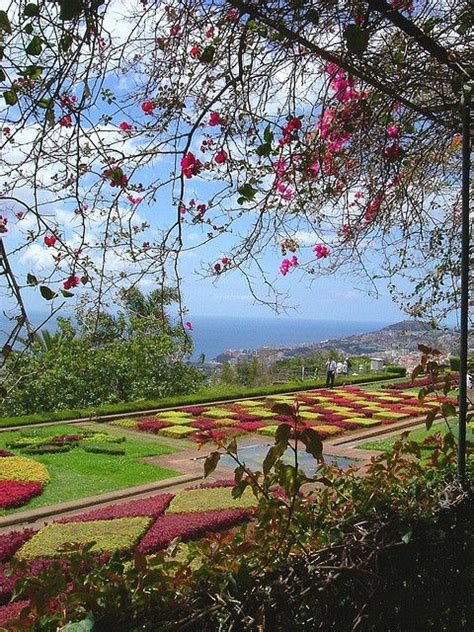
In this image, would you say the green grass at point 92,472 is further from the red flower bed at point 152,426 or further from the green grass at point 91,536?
the red flower bed at point 152,426

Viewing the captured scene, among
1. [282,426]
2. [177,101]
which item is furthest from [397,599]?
[177,101]

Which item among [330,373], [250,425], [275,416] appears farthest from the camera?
[330,373]

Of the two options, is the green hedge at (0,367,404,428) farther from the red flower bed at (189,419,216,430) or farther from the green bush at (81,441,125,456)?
the green bush at (81,441,125,456)

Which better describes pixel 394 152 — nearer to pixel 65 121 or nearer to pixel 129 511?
pixel 65 121

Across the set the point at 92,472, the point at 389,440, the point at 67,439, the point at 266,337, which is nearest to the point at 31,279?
the point at 92,472

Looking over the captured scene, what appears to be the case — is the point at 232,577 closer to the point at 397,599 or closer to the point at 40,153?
the point at 397,599

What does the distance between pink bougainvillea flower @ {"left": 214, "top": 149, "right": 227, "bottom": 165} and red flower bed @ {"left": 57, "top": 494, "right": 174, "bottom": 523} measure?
3441 millimetres

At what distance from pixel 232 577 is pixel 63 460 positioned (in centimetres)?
683

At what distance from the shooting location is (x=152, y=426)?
1024cm

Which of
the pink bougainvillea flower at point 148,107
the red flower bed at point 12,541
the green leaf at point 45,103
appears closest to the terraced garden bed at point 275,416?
the red flower bed at point 12,541

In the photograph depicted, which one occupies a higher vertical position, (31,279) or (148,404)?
(31,279)

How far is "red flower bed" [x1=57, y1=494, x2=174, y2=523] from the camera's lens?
17.1ft

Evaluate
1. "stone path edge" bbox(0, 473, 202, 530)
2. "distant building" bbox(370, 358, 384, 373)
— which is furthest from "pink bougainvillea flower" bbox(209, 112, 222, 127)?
"distant building" bbox(370, 358, 384, 373)

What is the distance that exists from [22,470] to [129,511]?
2136 mm
